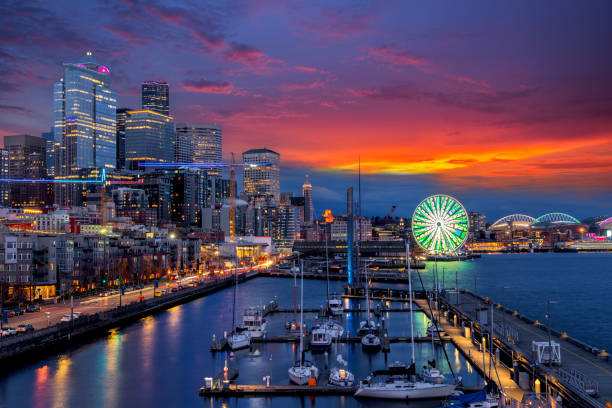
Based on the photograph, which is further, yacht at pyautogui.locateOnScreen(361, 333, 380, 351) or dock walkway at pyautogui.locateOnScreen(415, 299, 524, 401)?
yacht at pyautogui.locateOnScreen(361, 333, 380, 351)

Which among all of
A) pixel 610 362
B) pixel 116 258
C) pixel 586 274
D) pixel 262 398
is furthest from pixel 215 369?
pixel 586 274

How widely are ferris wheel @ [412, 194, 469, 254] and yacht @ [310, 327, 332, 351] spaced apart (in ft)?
216

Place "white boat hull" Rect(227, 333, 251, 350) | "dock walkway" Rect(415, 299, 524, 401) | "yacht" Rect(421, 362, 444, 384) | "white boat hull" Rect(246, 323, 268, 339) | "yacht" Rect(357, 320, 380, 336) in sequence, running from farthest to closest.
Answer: "yacht" Rect(357, 320, 380, 336) < "white boat hull" Rect(246, 323, 268, 339) < "white boat hull" Rect(227, 333, 251, 350) < "yacht" Rect(421, 362, 444, 384) < "dock walkway" Rect(415, 299, 524, 401)

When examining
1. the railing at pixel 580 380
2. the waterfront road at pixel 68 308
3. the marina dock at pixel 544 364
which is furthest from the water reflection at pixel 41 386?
the railing at pixel 580 380

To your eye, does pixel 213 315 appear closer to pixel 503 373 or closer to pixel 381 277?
pixel 503 373

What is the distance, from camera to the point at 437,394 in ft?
103

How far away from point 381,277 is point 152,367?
243 feet

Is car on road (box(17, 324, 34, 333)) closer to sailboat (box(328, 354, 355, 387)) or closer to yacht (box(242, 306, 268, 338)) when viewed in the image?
yacht (box(242, 306, 268, 338))

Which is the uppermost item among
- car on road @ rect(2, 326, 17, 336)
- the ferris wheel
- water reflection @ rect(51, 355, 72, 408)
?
the ferris wheel

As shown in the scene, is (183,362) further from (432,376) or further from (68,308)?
(68,308)

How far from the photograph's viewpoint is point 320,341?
43500 millimetres

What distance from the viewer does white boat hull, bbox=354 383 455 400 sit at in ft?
103

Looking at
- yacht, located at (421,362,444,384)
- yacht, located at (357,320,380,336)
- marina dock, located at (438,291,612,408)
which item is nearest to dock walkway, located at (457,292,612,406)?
marina dock, located at (438,291,612,408)

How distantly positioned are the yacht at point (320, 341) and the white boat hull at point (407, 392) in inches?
466
